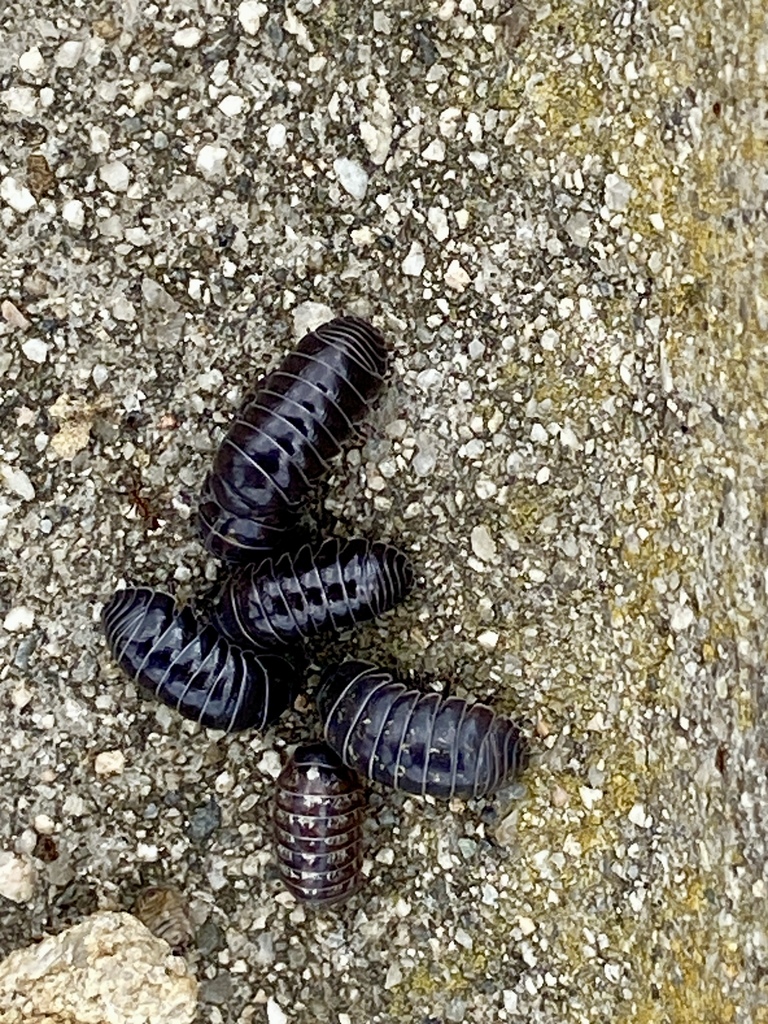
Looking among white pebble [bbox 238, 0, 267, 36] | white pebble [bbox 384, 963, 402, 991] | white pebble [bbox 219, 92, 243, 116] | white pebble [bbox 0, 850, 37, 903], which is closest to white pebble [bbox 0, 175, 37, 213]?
white pebble [bbox 219, 92, 243, 116]

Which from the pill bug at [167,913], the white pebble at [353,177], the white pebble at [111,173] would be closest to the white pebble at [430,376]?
the white pebble at [353,177]

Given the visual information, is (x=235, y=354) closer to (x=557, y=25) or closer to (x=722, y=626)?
(x=557, y=25)

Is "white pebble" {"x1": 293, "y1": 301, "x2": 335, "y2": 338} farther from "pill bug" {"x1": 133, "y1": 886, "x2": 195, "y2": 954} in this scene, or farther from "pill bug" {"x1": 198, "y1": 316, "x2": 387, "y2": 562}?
"pill bug" {"x1": 133, "y1": 886, "x2": 195, "y2": 954}

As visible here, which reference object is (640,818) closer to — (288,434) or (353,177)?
(288,434)

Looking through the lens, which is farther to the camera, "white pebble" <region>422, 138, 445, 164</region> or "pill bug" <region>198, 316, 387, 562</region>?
"white pebble" <region>422, 138, 445, 164</region>

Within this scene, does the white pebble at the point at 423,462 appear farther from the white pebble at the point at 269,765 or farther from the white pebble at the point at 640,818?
the white pebble at the point at 640,818

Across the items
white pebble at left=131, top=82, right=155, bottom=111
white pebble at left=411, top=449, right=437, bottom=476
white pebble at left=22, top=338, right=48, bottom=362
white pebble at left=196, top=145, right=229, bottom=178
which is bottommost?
white pebble at left=411, top=449, right=437, bottom=476

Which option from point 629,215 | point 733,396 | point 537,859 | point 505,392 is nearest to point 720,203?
point 629,215
